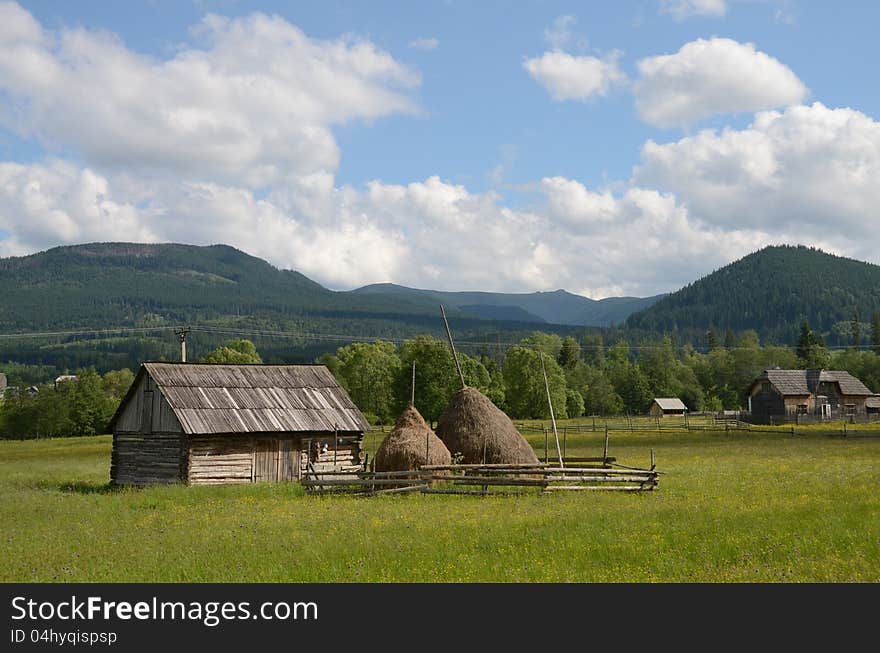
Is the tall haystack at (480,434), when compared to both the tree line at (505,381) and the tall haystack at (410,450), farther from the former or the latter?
the tree line at (505,381)

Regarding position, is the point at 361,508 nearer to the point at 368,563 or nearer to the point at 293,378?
the point at 368,563

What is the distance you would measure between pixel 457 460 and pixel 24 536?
610 inches

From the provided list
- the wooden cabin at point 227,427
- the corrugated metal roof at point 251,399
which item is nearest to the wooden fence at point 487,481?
the wooden cabin at point 227,427

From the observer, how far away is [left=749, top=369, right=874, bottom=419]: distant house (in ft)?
269

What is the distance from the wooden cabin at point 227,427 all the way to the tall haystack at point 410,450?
3.36 meters

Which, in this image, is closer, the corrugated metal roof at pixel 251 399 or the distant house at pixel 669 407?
the corrugated metal roof at pixel 251 399

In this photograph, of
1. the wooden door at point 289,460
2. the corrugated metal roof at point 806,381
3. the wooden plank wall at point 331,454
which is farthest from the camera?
the corrugated metal roof at point 806,381

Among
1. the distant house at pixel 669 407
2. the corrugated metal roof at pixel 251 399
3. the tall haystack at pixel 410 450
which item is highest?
the corrugated metal roof at pixel 251 399

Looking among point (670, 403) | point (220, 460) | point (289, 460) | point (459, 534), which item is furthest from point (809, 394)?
point (459, 534)

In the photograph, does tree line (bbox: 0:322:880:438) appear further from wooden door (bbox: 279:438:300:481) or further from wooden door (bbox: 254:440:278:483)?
wooden door (bbox: 254:440:278:483)

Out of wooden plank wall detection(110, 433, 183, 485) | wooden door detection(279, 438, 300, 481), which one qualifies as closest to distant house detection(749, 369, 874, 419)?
wooden door detection(279, 438, 300, 481)

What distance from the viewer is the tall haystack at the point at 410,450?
28844mm

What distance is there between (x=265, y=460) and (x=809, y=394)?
65776 millimetres

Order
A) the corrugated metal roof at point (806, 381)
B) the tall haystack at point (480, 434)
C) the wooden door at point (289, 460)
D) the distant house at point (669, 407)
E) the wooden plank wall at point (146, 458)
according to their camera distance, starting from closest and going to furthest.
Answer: the tall haystack at point (480, 434) → the wooden plank wall at point (146, 458) → the wooden door at point (289, 460) → the corrugated metal roof at point (806, 381) → the distant house at point (669, 407)
